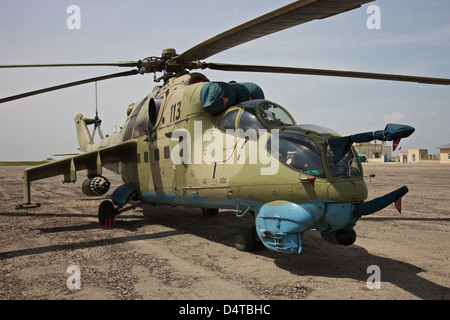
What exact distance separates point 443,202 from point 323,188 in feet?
38.8

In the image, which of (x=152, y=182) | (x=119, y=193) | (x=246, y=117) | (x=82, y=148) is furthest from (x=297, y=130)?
(x=82, y=148)

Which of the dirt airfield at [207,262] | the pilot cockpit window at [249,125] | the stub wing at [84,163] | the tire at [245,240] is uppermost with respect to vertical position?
the pilot cockpit window at [249,125]

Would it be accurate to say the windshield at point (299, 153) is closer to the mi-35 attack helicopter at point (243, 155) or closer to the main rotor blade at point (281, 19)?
the mi-35 attack helicopter at point (243, 155)

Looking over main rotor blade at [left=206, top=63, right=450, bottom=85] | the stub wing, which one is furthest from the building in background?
the stub wing

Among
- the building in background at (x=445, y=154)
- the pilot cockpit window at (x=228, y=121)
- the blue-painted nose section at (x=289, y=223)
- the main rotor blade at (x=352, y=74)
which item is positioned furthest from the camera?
the building in background at (x=445, y=154)

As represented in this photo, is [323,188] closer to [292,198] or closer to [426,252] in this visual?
[292,198]

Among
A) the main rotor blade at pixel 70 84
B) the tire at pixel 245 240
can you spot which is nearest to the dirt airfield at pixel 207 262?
the tire at pixel 245 240

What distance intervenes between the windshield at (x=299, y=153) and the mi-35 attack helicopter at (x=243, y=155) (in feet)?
0.06

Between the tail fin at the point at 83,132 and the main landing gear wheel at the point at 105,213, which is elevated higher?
the tail fin at the point at 83,132

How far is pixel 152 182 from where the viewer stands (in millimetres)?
10242

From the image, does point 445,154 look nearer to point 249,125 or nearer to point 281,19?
A: point 249,125

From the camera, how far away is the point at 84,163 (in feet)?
36.7

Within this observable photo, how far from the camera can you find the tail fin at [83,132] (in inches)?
657
